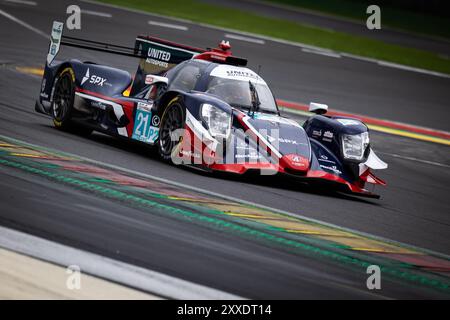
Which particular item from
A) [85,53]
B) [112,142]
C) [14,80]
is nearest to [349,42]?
[85,53]

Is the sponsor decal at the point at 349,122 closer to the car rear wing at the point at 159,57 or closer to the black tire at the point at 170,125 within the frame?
the black tire at the point at 170,125

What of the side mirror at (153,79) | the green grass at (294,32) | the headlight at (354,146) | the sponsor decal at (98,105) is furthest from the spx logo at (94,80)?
the green grass at (294,32)

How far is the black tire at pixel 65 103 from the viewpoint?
12.2 meters

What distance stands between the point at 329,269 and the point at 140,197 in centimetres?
213

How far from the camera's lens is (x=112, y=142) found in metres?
12.3

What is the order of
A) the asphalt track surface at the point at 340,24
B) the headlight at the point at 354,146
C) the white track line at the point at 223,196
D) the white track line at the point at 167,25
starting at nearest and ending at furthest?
1. the white track line at the point at 223,196
2. the headlight at the point at 354,146
3. the white track line at the point at 167,25
4. the asphalt track surface at the point at 340,24

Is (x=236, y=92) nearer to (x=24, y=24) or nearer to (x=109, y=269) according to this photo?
(x=109, y=269)

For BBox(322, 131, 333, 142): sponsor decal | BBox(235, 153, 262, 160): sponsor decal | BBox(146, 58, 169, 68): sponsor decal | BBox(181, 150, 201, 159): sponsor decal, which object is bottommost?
BBox(181, 150, 201, 159): sponsor decal

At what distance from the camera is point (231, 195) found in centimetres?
937

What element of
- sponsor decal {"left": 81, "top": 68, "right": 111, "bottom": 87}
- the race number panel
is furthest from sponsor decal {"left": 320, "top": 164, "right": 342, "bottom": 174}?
sponsor decal {"left": 81, "top": 68, "right": 111, "bottom": 87}

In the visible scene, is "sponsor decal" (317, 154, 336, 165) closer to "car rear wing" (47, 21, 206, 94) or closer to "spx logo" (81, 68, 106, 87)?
"car rear wing" (47, 21, 206, 94)

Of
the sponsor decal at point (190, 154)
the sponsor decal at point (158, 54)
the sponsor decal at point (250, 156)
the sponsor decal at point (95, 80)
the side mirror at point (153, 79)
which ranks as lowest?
the sponsor decal at point (190, 154)

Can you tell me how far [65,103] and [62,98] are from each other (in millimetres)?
128

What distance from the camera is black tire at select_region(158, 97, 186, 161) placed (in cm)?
1040
